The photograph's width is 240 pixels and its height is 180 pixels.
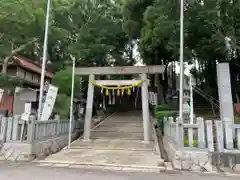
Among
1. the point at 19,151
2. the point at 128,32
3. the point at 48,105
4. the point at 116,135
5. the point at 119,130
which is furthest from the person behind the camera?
the point at 128,32

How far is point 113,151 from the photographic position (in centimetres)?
888

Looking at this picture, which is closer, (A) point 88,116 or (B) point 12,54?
(A) point 88,116

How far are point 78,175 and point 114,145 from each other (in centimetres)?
450

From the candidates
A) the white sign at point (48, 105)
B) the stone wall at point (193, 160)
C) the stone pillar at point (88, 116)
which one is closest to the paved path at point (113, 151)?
the stone pillar at point (88, 116)

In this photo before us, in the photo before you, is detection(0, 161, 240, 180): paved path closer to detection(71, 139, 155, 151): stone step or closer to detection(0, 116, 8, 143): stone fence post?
detection(0, 116, 8, 143): stone fence post

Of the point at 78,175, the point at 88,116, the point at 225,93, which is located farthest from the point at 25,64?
the point at 225,93

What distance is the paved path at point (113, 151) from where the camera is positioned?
693 cm

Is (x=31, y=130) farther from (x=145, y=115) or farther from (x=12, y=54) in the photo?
(x=12, y=54)

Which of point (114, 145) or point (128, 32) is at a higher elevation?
point (128, 32)

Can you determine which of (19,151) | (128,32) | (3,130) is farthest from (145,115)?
(128,32)

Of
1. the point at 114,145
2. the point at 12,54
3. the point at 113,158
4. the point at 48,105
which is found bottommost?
the point at 113,158

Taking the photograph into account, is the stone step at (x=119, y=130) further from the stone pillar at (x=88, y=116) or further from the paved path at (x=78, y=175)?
the paved path at (x=78, y=175)

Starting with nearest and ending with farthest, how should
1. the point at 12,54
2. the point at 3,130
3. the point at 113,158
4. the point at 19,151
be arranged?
the point at 19,151 < the point at 3,130 < the point at 113,158 < the point at 12,54

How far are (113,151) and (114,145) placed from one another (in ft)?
3.36
